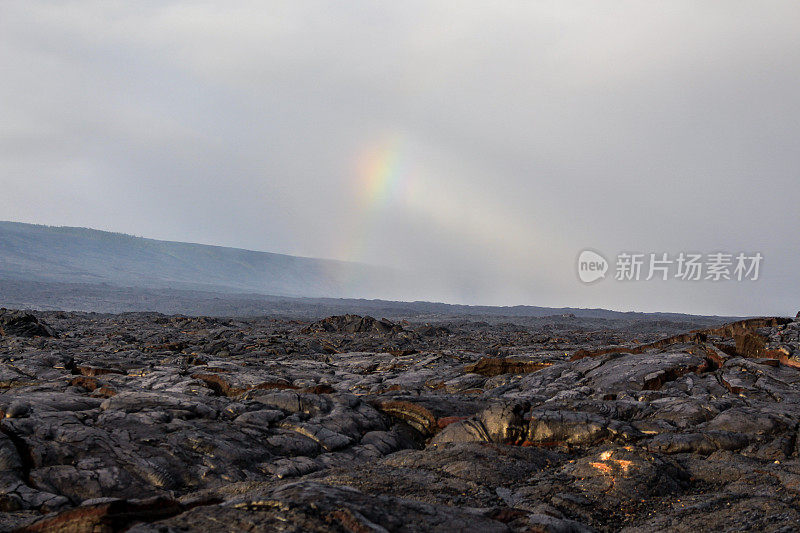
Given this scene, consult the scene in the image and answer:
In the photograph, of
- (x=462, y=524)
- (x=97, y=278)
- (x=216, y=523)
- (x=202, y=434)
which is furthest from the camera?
(x=97, y=278)

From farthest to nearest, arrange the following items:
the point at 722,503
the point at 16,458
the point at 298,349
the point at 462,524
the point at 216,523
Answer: the point at 298,349, the point at 16,458, the point at 722,503, the point at 462,524, the point at 216,523

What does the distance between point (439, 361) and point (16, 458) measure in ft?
56.4

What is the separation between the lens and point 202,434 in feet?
30.8

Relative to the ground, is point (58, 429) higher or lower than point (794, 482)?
lower

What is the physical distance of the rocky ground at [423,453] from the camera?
5.31 metres

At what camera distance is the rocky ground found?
531 cm

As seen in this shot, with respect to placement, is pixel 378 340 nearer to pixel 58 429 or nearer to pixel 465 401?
pixel 465 401

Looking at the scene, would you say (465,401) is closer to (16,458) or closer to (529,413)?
(529,413)

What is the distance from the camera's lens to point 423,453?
8.49 meters

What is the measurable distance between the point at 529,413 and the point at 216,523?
7.26 m

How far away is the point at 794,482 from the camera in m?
7.13

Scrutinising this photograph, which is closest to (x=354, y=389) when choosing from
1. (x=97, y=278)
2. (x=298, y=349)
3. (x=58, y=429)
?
(x=58, y=429)

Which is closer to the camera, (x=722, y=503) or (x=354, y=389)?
(x=722, y=503)

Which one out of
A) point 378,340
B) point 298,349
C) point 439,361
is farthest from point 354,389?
point 378,340
